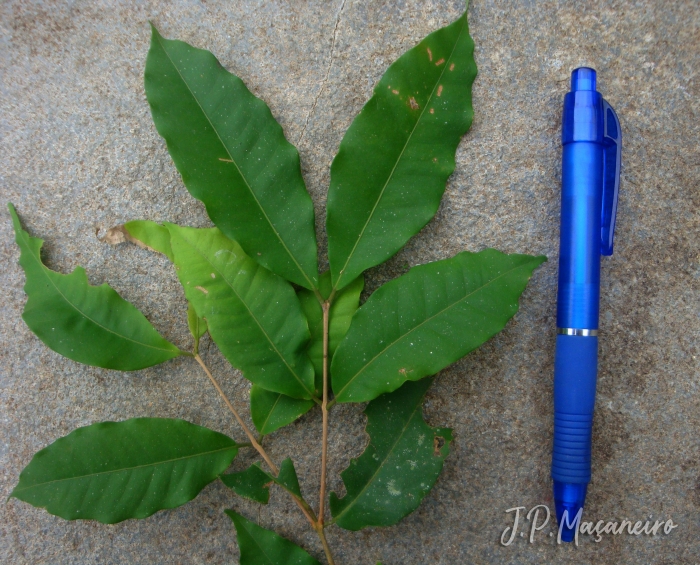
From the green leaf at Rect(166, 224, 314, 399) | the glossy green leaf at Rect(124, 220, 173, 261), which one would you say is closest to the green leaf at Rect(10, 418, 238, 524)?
the green leaf at Rect(166, 224, 314, 399)

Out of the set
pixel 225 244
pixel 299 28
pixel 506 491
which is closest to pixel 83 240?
pixel 225 244

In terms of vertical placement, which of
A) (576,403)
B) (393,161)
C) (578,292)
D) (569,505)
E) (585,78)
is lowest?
(569,505)

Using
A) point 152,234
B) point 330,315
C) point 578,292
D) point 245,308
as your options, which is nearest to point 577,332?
point 578,292

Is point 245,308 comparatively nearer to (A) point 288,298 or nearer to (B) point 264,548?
(A) point 288,298

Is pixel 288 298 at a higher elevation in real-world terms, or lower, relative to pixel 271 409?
higher

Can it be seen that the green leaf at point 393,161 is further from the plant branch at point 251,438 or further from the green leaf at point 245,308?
the plant branch at point 251,438

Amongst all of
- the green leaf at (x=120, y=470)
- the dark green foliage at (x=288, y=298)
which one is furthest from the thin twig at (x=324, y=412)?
the green leaf at (x=120, y=470)
